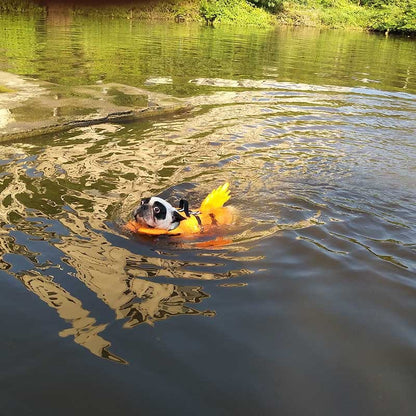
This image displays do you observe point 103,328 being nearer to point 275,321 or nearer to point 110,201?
point 275,321

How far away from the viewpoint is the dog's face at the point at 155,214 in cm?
436

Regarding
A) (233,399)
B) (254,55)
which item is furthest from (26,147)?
(254,55)

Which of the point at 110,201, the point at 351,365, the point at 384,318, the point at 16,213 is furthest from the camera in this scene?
the point at 110,201

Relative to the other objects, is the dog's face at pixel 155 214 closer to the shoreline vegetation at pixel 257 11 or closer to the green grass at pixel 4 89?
the green grass at pixel 4 89

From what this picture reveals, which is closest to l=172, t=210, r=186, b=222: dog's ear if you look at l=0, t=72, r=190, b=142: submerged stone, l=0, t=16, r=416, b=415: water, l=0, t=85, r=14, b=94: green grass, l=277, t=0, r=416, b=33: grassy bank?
l=0, t=16, r=416, b=415: water

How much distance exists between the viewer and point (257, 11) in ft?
160

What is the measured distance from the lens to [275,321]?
3.31 meters

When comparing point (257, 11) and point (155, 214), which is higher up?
point (257, 11)

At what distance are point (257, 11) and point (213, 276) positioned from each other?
5017 cm

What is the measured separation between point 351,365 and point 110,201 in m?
3.45

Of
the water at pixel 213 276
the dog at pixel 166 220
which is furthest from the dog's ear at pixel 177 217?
the water at pixel 213 276

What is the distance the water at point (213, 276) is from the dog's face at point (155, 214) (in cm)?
20

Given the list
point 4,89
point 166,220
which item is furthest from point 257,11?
point 166,220

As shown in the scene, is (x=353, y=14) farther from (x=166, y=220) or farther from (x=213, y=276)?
(x=213, y=276)
